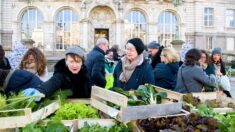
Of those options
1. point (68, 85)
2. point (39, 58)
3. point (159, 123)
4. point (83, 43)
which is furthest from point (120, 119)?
point (83, 43)

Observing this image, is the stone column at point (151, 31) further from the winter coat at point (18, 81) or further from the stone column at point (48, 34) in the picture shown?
the winter coat at point (18, 81)

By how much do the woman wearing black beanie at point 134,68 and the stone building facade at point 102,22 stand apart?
30.4m

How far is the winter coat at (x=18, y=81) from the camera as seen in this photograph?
14.2 ft

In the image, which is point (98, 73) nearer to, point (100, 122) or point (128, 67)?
point (128, 67)

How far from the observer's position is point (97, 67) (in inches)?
289

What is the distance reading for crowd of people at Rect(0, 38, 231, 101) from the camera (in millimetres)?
4254

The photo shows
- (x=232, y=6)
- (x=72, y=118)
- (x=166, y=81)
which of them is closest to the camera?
(x=72, y=118)

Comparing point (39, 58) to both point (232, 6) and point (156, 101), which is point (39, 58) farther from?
point (232, 6)

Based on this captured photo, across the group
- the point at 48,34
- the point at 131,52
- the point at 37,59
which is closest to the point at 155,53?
the point at 131,52

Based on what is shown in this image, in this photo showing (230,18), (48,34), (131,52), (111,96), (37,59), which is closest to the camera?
(111,96)

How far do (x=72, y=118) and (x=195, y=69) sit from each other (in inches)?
130

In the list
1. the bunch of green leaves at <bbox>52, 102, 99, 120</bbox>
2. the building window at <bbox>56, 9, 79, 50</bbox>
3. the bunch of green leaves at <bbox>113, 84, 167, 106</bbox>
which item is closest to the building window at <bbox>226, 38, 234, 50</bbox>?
the building window at <bbox>56, 9, 79, 50</bbox>

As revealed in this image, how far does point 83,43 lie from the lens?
37.2 m

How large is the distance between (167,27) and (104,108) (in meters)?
37.3
